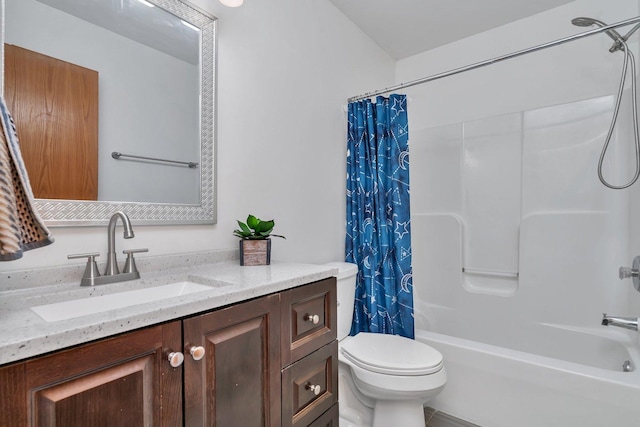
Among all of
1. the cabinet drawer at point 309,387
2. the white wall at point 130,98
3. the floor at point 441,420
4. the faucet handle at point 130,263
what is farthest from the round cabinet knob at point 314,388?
the floor at point 441,420

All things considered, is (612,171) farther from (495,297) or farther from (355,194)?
(355,194)

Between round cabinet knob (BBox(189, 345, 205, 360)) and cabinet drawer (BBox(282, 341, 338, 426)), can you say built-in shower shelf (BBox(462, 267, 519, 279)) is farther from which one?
round cabinet knob (BBox(189, 345, 205, 360))

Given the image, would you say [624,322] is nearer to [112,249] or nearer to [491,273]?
[491,273]

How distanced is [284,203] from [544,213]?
176 centimetres

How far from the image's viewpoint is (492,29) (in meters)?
2.40

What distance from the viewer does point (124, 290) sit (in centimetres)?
97

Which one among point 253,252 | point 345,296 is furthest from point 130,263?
Result: point 345,296

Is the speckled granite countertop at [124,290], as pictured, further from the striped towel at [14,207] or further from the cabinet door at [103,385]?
the striped towel at [14,207]

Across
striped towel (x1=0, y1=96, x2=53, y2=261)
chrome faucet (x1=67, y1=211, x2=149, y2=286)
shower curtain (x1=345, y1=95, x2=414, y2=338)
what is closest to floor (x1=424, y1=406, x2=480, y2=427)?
shower curtain (x1=345, y1=95, x2=414, y2=338)

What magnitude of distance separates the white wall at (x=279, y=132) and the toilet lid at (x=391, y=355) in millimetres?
549

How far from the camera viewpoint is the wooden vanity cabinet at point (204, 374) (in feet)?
1.83

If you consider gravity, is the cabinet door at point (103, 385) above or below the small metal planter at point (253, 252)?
below

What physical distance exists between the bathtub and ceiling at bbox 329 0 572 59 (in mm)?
2104

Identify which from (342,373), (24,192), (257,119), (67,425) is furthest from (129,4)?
(342,373)
